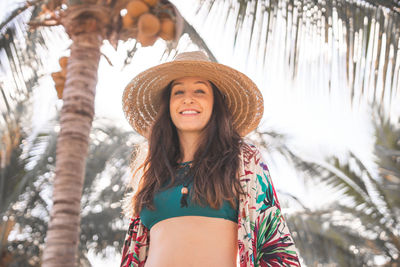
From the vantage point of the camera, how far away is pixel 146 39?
3039mm

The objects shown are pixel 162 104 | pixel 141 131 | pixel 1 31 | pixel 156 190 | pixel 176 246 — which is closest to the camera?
pixel 176 246

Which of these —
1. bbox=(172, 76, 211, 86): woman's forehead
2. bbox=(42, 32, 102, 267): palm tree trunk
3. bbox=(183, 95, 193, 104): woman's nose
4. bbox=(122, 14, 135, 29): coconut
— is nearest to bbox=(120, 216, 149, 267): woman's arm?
bbox=(42, 32, 102, 267): palm tree trunk

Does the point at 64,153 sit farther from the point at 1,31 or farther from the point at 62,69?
the point at 1,31

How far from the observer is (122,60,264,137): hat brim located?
110 inches

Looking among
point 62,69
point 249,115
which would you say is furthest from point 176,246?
point 62,69

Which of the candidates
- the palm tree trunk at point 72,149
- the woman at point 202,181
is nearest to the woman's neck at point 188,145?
the woman at point 202,181

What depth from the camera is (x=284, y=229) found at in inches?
85.6

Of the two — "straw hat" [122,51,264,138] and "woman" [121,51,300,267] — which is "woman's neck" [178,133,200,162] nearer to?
"woman" [121,51,300,267]

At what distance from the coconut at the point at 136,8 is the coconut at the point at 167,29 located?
0.15 meters

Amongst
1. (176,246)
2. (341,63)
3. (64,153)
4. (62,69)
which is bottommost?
(176,246)

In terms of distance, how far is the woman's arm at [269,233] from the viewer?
2.10 meters

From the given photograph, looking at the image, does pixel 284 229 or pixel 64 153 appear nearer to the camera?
pixel 284 229

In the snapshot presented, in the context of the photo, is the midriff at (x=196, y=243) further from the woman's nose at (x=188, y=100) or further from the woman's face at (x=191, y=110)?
the woman's nose at (x=188, y=100)

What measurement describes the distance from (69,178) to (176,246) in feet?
2.65
